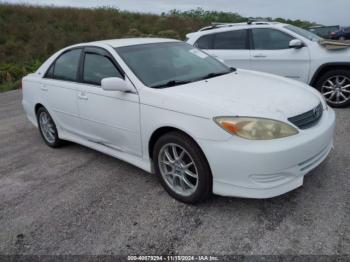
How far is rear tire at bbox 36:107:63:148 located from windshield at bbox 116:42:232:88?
6.23ft

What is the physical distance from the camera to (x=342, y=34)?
21.6 metres

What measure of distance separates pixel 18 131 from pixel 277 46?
5.16 metres

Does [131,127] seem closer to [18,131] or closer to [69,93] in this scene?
[69,93]

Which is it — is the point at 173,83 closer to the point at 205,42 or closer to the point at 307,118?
the point at 307,118

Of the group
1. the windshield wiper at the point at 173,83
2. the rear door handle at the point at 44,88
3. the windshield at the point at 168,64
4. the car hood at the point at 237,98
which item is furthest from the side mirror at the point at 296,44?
the rear door handle at the point at 44,88

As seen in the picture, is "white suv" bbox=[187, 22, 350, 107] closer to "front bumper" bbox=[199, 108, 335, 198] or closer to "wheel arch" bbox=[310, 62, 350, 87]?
"wheel arch" bbox=[310, 62, 350, 87]

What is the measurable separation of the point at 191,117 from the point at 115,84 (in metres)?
0.95

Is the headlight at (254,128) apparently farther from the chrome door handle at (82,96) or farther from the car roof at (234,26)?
the car roof at (234,26)

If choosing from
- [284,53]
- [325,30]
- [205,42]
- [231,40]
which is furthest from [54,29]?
[284,53]

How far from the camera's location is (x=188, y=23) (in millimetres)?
27312

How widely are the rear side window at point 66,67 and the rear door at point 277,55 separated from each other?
3.73 meters

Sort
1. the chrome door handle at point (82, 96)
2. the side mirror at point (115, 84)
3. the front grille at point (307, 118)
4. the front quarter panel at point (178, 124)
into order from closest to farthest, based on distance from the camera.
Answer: the front quarter panel at point (178, 124) < the front grille at point (307, 118) < the side mirror at point (115, 84) < the chrome door handle at point (82, 96)

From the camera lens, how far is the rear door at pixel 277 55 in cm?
652

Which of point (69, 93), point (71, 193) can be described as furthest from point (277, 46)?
point (71, 193)
